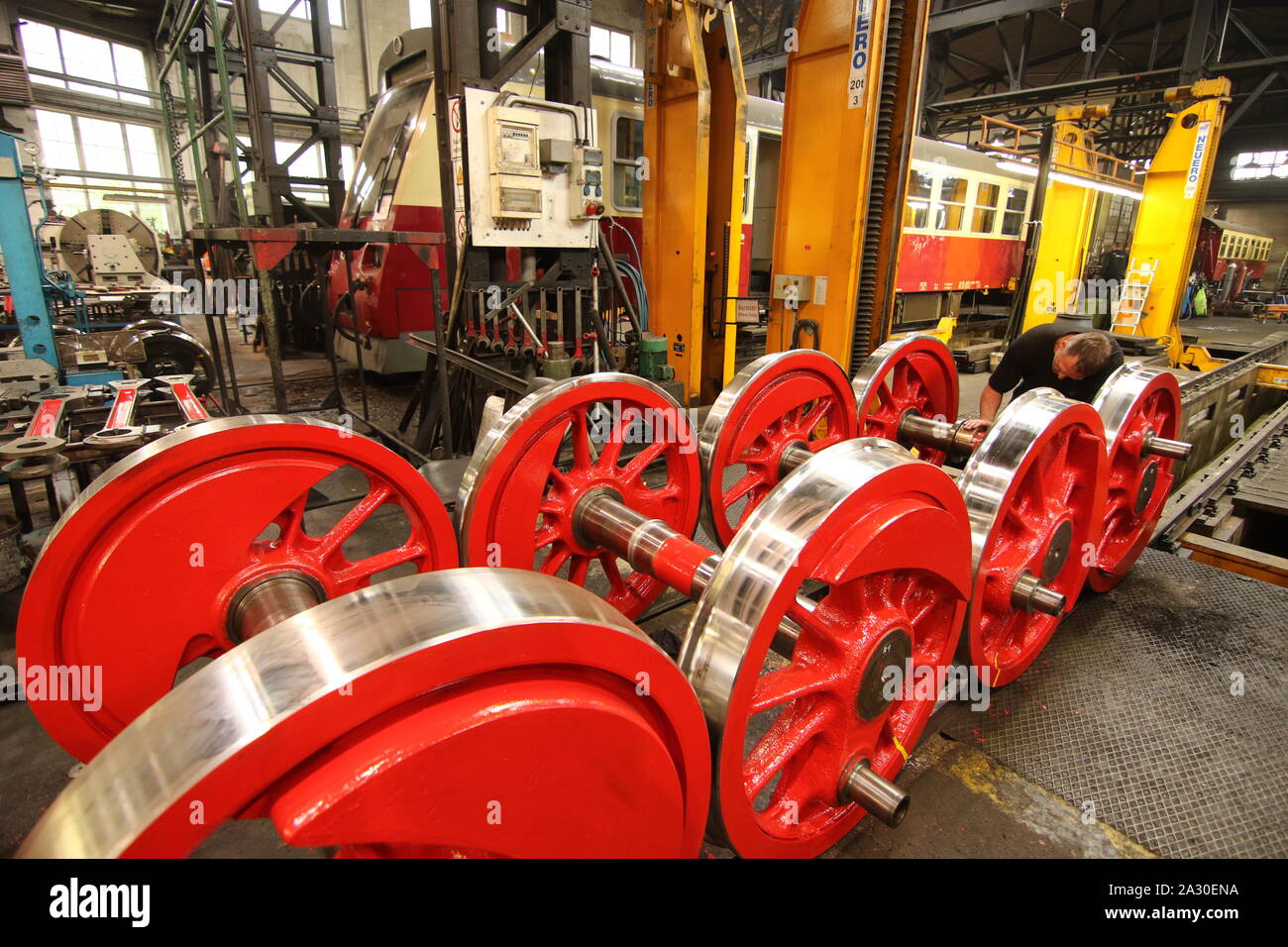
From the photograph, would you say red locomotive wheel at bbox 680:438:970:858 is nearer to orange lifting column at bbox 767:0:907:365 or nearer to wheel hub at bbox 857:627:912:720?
wheel hub at bbox 857:627:912:720

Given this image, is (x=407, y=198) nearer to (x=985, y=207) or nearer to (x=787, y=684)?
(x=787, y=684)

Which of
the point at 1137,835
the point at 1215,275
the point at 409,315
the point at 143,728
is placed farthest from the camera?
the point at 1215,275

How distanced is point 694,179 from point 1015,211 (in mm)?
8673

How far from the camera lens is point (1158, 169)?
721cm

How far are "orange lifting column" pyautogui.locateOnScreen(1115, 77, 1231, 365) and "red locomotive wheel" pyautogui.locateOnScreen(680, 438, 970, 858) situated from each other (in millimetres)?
7944

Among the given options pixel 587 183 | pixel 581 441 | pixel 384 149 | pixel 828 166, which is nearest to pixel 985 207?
pixel 828 166

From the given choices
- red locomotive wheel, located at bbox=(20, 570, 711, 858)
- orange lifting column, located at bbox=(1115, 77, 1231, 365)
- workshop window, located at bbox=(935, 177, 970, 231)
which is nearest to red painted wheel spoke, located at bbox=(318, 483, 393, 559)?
red locomotive wheel, located at bbox=(20, 570, 711, 858)

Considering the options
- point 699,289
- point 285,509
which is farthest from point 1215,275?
point 285,509

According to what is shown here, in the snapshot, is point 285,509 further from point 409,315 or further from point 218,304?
point 409,315

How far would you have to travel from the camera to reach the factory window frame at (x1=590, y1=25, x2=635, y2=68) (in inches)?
657

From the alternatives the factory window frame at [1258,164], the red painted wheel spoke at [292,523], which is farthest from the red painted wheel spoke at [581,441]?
the factory window frame at [1258,164]

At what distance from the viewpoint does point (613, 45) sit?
56.7 ft

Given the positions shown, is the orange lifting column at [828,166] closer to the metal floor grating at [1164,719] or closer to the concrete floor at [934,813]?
the metal floor grating at [1164,719]
